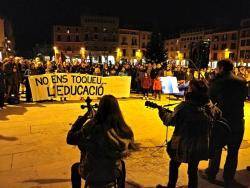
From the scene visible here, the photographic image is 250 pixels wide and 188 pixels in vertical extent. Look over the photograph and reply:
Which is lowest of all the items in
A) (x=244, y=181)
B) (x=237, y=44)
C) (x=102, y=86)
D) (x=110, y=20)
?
(x=244, y=181)

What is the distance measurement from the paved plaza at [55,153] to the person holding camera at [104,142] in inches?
77.8

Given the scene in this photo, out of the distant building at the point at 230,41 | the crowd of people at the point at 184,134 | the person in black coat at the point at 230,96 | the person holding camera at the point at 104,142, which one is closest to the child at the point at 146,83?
the crowd of people at the point at 184,134

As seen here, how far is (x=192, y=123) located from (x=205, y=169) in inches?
84.9

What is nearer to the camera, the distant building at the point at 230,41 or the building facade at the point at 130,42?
the distant building at the point at 230,41

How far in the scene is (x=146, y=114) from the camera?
36.6ft

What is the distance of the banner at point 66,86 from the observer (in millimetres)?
13016

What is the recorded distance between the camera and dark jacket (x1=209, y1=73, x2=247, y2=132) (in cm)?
490

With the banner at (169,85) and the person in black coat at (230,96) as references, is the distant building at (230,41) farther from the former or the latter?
the person in black coat at (230,96)

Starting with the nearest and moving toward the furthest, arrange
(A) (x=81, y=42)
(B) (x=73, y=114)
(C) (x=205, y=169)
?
(C) (x=205, y=169) < (B) (x=73, y=114) < (A) (x=81, y=42)

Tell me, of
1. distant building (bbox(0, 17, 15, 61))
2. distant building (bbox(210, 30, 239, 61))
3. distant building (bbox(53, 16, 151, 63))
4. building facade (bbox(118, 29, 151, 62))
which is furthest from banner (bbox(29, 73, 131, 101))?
building facade (bbox(118, 29, 151, 62))

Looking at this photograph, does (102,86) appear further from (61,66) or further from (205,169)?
(205,169)

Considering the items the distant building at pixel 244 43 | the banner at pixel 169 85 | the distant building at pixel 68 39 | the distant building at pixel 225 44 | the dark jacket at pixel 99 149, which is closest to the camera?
the dark jacket at pixel 99 149

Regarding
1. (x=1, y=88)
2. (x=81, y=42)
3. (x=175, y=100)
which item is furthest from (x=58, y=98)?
(x=81, y=42)

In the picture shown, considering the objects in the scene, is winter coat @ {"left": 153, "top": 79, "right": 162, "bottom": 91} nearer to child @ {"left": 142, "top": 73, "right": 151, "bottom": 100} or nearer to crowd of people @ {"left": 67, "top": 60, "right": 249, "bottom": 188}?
child @ {"left": 142, "top": 73, "right": 151, "bottom": 100}
